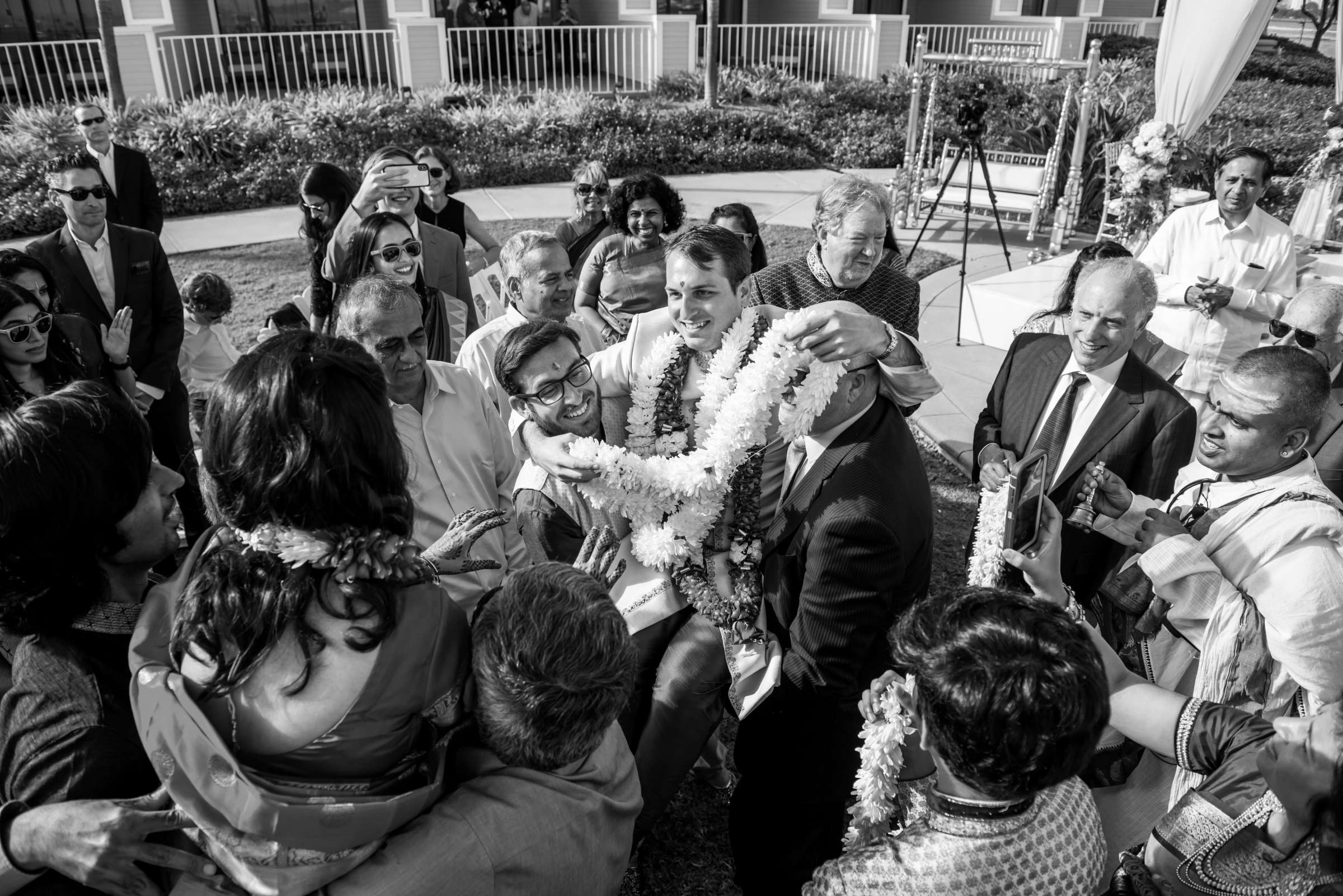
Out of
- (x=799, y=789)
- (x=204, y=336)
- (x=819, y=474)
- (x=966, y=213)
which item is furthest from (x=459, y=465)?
(x=966, y=213)

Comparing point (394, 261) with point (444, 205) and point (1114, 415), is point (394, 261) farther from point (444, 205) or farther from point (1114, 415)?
point (1114, 415)

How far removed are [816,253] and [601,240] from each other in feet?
4.76

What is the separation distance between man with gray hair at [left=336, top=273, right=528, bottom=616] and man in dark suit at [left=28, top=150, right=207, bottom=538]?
2.06 m

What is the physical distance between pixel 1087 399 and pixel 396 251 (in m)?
3.08

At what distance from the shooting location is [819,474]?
8.17 feet

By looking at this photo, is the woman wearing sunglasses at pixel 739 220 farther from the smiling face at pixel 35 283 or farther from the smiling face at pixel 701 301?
the smiling face at pixel 35 283

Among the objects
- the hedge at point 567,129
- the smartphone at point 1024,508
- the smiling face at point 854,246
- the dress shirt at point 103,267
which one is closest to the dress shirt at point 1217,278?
the smiling face at point 854,246

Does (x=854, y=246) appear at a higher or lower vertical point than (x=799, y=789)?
higher

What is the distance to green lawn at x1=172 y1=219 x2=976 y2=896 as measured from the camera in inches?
121

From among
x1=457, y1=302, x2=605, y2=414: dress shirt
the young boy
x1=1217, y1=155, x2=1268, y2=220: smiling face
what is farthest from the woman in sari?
the young boy

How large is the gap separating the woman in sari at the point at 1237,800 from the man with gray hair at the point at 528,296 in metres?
2.76

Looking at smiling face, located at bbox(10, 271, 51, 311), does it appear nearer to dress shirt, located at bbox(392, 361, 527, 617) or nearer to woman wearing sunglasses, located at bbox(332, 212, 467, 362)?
woman wearing sunglasses, located at bbox(332, 212, 467, 362)

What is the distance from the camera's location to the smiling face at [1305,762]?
1.51 m

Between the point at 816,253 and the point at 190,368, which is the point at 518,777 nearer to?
the point at 816,253
